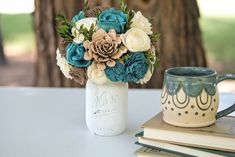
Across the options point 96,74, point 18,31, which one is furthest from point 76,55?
point 18,31

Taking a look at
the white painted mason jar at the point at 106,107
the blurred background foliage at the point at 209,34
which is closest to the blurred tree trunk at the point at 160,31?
the white painted mason jar at the point at 106,107

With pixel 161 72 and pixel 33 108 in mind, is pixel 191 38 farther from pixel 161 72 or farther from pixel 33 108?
pixel 33 108

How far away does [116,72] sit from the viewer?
950mm

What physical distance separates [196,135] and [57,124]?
375 mm

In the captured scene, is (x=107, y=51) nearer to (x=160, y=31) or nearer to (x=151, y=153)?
(x=151, y=153)

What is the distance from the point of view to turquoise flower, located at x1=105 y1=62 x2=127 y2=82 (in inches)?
37.3

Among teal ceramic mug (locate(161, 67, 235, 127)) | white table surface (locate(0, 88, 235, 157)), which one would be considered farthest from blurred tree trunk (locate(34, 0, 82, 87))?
teal ceramic mug (locate(161, 67, 235, 127))

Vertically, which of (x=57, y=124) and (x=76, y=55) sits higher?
(x=76, y=55)

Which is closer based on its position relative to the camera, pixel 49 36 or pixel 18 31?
pixel 49 36

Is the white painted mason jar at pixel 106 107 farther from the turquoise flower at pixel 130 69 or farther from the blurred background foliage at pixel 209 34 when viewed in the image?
the blurred background foliage at pixel 209 34

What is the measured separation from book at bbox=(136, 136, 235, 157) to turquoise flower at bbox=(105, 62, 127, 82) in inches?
5.7

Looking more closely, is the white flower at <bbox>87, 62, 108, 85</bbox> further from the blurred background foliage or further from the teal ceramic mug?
the blurred background foliage

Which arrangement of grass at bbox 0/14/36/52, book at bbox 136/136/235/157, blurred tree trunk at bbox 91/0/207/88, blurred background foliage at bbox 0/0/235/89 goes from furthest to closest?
1. grass at bbox 0/14/36/52
2. blurred background foliage at bbox 0/0/235/89
3. blurred tree trunk at bbox 91/0/207/88
4. book at bbox 136/136/235/157

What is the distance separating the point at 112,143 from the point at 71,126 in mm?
136
